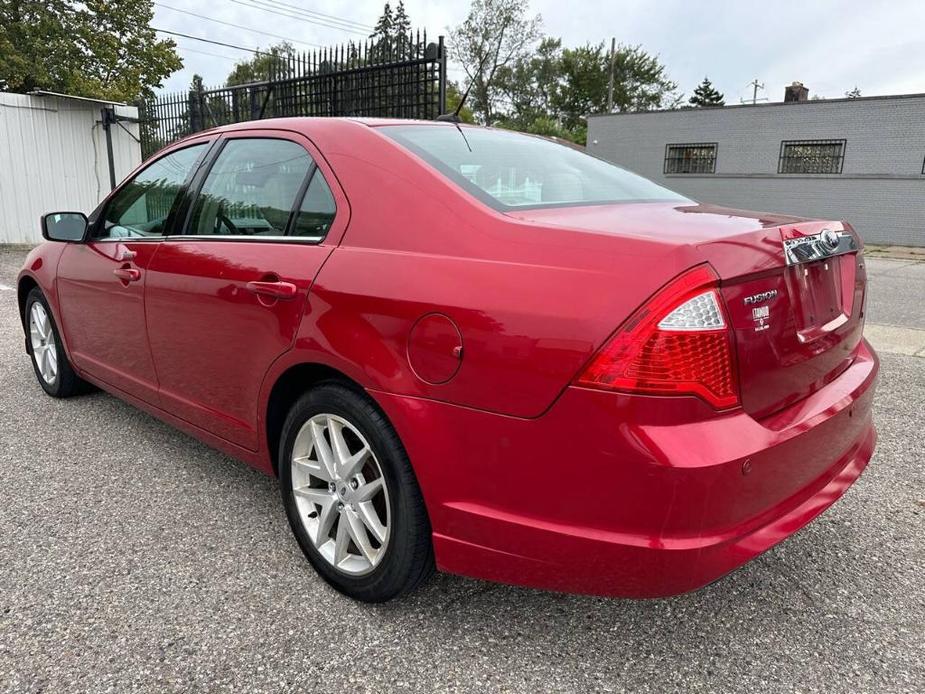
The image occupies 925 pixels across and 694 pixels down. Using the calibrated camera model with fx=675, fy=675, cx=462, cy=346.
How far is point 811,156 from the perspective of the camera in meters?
21.6

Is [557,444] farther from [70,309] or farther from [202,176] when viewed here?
[70,309]

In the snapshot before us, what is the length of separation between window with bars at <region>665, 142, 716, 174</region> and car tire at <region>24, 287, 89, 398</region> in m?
23.2

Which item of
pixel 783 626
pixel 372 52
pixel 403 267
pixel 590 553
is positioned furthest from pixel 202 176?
pixel 372 52

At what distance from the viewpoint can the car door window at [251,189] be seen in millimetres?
2436

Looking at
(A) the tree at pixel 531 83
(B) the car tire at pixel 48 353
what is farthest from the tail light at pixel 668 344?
(A) the tree at pixel 531 83

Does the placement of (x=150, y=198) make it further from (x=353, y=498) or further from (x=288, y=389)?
(x=353, y=498)

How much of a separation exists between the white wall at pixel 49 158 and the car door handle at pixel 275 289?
13020mm

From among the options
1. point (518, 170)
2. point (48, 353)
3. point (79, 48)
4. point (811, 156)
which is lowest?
point (48, 353)

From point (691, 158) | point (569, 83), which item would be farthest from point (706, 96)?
point (691, 158)

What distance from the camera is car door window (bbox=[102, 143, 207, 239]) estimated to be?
3.01 m

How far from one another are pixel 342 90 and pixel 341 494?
8579mm

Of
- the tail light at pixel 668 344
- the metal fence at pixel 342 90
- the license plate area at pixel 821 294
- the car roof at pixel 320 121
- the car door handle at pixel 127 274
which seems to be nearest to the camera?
the tail light at pixel 668 344

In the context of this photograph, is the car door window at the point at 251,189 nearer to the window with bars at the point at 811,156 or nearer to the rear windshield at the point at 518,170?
the rear windshield at the point at 518,170

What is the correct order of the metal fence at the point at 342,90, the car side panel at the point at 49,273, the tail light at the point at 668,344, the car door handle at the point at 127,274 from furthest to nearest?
the metal fence at the point at 342,90
the car side panel at the point at 49,273
the car door handle at the point at 127,274
the tail light at the point at 668,344
